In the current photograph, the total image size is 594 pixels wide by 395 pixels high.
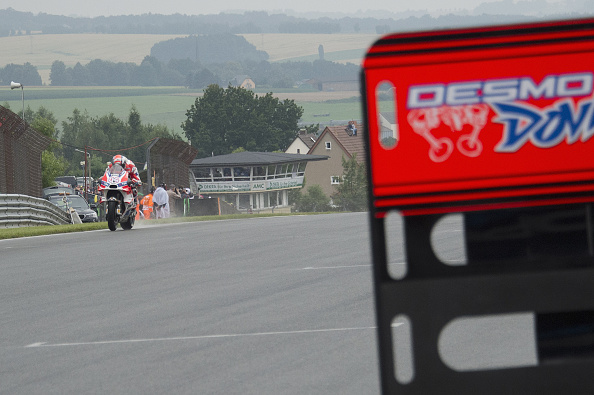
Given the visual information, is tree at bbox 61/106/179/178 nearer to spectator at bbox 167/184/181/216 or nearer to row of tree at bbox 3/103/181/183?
row of tree at bbox 3/103/181/183

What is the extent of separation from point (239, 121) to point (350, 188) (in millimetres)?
23506

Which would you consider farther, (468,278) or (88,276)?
(88,276)

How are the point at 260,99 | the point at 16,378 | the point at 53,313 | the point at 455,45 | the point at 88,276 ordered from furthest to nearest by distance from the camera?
1. the point at 260,99
2. the point at 88,276
3. the point at 53,313
4. the point at 16,378
5. the point at 455,45

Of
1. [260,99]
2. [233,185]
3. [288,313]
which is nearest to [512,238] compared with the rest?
[288,313]

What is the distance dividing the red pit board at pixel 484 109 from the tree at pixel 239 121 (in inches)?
5556

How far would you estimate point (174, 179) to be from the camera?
42.1 m

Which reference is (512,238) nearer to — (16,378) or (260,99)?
(16,378)

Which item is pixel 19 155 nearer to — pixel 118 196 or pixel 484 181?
pixel 118 196

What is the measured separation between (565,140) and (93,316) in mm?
6915

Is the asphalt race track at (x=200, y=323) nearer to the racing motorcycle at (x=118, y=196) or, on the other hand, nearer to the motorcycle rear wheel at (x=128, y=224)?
the racing motorcycle at (x=118, y=196)

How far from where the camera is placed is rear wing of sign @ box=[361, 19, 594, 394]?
2.63 metres

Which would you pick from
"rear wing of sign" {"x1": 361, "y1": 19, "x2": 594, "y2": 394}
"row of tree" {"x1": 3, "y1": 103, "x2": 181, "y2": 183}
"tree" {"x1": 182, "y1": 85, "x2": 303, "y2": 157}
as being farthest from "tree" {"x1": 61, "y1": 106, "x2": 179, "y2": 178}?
"rear wing of sign" {"x1": 361, "y1": 19, "x2": 594, "y2": 394}

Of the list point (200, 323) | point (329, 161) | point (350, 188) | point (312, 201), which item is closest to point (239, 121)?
point (329, 161)

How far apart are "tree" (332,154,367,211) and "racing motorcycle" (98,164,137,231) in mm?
103776
